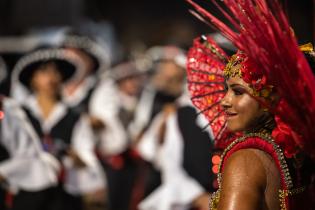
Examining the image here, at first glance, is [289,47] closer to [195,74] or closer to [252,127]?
[252,127]

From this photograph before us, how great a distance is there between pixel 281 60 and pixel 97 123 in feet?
21.6

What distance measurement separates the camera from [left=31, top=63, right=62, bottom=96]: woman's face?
695 centimetres

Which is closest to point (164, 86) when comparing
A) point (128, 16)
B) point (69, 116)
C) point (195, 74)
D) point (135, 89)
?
point (69, 116)

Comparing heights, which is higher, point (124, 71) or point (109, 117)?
point (124, 71)

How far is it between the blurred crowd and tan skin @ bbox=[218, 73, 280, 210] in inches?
89.4

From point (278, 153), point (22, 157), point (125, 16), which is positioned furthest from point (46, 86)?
point (125, 16)

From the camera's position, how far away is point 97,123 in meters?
8.97

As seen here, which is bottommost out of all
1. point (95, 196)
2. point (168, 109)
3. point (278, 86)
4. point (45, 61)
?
point (95, 196)

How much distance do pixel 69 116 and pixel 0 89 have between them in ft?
11.9

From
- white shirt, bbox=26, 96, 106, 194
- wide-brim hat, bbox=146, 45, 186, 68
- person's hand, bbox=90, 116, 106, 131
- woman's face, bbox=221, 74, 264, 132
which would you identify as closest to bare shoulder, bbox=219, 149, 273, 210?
woman's face, bbox=221, 74, 264, 132

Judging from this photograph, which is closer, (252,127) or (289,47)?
(289,47)

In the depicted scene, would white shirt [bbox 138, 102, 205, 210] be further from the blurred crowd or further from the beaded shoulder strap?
the beaded shoulder strap

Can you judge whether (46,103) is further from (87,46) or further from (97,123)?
(97,123)

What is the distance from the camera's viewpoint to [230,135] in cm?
321
